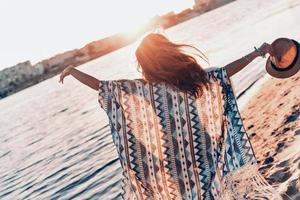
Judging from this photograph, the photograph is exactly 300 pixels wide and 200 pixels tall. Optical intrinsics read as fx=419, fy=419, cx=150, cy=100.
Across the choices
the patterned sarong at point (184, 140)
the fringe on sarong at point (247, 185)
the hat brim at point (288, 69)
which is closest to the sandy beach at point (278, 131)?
the fringe on sarong at point (247, 185)

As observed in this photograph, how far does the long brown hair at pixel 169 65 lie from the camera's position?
3.24 m

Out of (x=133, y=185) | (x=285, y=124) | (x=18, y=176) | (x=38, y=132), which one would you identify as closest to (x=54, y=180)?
(x=18, y=176)

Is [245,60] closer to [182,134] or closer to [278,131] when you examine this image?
[182,134]

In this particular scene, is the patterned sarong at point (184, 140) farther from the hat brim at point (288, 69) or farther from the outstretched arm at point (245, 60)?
the hat brim at point (288, 69)

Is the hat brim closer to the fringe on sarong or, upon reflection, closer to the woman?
the woman

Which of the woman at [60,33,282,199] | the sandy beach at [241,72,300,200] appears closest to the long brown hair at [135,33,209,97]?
the woman at [60,33,282,199]

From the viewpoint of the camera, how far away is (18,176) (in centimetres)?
1686

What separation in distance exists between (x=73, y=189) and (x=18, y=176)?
5780 mm

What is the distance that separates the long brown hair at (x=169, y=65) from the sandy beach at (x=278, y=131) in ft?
8.54

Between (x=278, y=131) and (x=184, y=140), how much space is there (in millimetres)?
5211

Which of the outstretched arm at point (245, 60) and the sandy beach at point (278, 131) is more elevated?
the outstretched arm at point (245, 60)

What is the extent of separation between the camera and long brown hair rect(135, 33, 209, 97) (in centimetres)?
324

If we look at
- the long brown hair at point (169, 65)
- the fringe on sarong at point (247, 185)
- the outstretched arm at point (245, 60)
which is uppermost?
the long brown hair at point (169, 65)

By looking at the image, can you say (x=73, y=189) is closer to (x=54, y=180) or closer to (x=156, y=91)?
(x=54, y=180)
